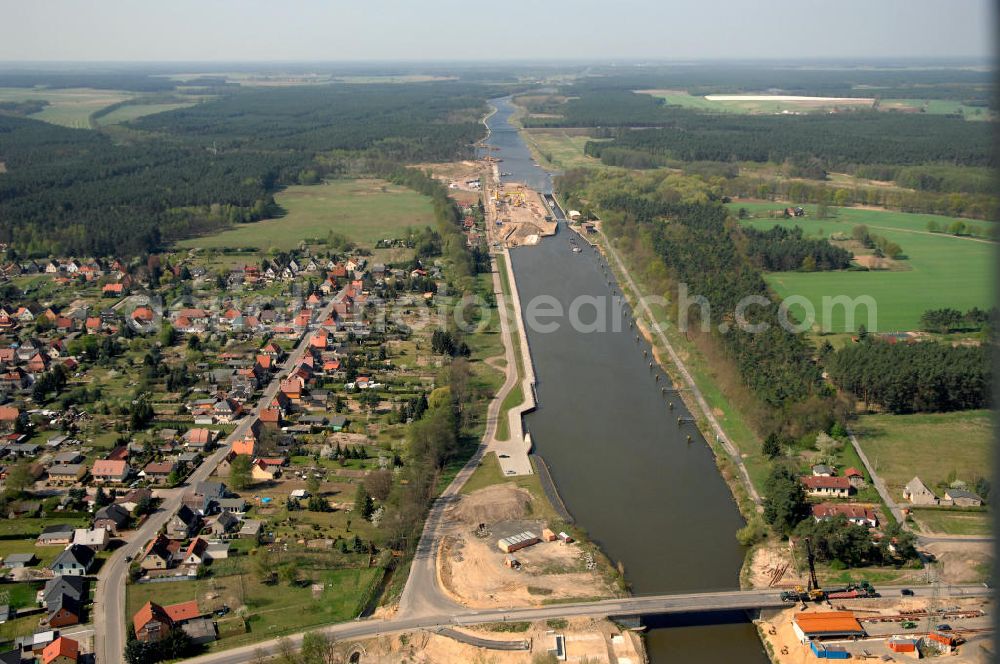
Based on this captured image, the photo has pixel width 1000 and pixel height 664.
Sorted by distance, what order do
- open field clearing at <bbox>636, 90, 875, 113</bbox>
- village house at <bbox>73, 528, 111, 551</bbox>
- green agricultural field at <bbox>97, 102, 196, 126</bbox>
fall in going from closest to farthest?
1. village house at <bbox>73, 528, 111, 551</bbox>
2. green agricultural field at <bbox>97, 102, 196, 126</bbox>
3. open field clearing at <bbox>636, 90, 875, 113</bbox>

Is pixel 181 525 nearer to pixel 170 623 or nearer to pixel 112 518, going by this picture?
pixel 112 518

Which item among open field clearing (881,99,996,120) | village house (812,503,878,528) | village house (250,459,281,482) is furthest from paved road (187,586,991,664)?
open field clearing (881,99,996,120)

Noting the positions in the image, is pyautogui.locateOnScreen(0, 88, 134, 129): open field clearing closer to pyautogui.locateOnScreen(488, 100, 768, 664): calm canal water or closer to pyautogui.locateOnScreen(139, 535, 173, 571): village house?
pyautogui.locateOnScreen(488, 100, 768, 664): calm canal water

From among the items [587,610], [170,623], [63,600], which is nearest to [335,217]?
[63,600]

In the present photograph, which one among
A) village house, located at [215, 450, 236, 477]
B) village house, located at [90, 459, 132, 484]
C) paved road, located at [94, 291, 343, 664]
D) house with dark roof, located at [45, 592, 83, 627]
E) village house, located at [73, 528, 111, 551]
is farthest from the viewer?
village house, located at [215, 450, 236, 477]

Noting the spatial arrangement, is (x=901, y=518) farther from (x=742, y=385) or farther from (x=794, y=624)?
(x=742, y=385)

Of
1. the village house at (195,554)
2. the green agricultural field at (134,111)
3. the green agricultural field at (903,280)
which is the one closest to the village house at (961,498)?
the green agricultural field at (903,280)

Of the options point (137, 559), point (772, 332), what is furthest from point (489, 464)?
point (772, 332)
